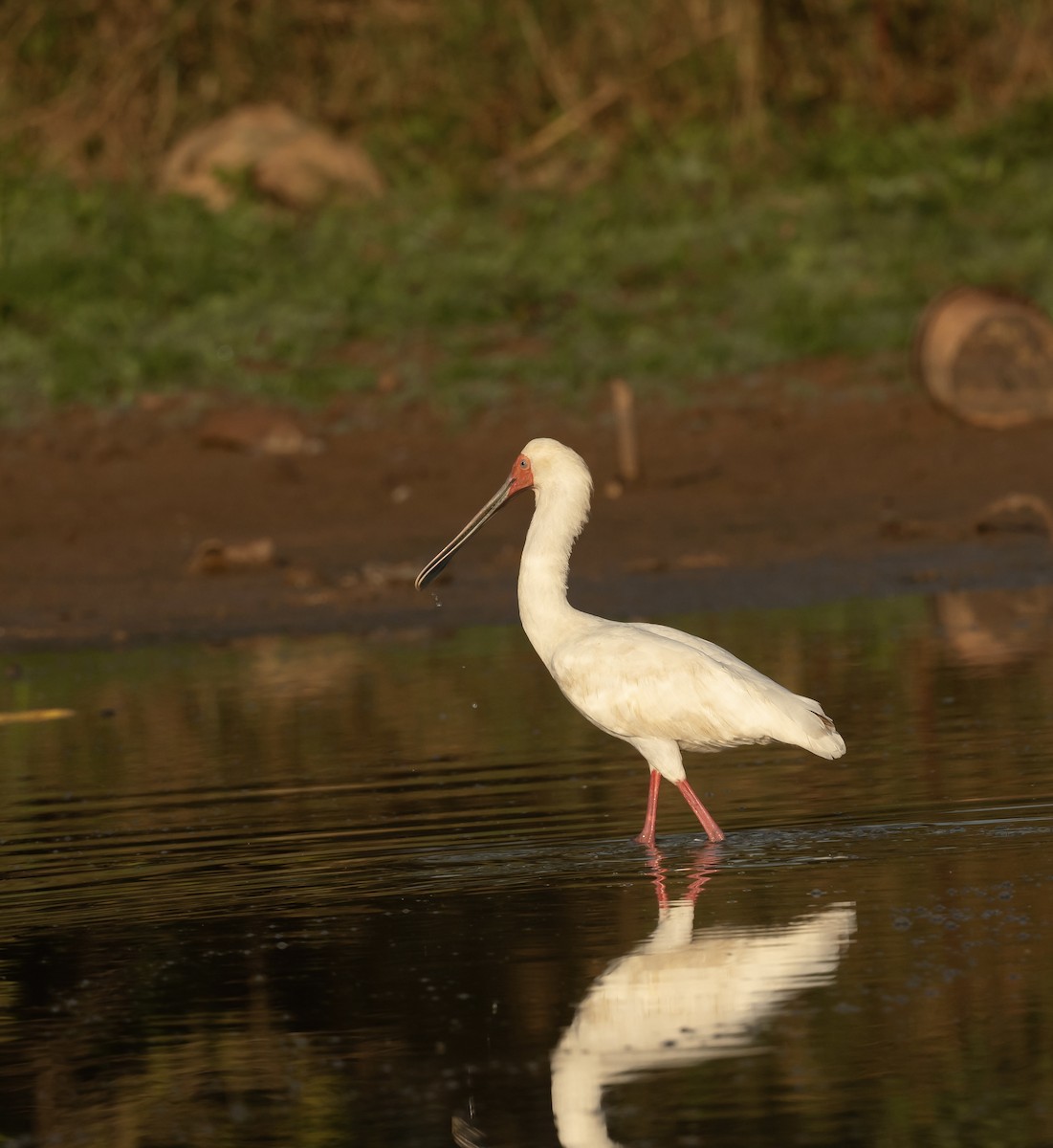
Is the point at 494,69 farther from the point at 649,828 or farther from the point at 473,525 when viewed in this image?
the point at 649,828

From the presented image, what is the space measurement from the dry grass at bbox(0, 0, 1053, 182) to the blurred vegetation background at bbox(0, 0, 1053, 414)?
3 centimetres

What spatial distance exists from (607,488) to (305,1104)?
1214 centimetres

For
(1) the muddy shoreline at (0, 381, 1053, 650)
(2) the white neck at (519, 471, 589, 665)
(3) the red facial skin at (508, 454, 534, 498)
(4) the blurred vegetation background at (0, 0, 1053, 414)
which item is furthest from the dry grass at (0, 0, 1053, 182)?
(2) the white neck at (519, 471, 589, 665)

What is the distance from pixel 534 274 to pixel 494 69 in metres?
3.96

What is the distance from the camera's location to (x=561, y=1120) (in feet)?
16.9

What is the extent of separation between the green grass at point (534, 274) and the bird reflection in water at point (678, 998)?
12.0m

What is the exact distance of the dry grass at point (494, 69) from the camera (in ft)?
75.3

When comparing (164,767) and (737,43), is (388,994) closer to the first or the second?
(164,767)

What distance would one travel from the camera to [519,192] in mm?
22438

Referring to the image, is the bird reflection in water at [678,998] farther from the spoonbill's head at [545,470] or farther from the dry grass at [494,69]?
the dry grass at [494,69]

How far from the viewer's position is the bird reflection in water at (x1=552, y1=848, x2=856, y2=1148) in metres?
5.43

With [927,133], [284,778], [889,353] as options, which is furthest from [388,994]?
[927,133]

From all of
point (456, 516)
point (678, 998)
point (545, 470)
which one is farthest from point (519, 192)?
point (678, 998)

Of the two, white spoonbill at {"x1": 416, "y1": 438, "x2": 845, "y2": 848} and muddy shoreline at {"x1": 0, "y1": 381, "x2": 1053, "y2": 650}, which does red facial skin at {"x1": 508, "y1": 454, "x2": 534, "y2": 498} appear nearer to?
white spoonbill at {"x1": 416, "y1": 438, "x2": 845, "y2": 848}
